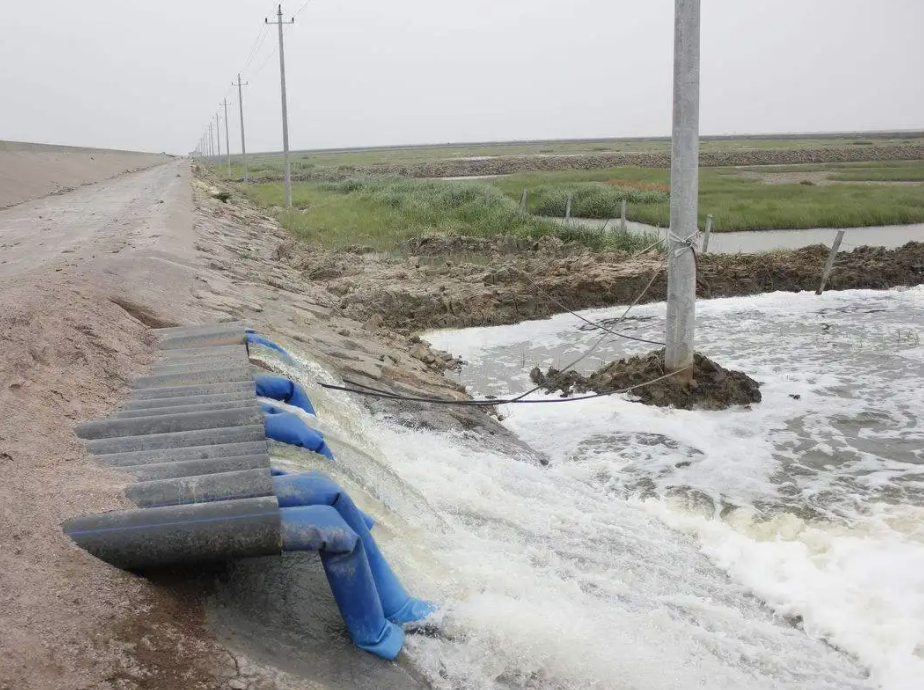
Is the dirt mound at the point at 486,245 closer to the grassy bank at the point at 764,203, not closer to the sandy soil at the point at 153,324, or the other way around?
the sandy soil at the point at 153,324

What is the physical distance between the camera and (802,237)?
23.1 m

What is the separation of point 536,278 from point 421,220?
8806 mm

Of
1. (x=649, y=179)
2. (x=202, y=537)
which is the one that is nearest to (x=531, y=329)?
(x=202, y=537)

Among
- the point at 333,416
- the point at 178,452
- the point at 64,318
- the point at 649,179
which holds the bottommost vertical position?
the point at 333,416

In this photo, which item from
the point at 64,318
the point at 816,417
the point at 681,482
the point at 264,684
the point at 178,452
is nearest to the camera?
the point at 264,684

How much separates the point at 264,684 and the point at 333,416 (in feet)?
12.1

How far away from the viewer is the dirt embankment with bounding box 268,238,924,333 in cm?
1346

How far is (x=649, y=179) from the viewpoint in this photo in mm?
41188

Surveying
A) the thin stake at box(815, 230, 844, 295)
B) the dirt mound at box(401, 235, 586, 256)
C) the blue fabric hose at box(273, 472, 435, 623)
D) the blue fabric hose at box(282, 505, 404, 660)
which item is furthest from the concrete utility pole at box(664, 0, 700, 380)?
the dirt mound at box(401, 235, 586, 256)

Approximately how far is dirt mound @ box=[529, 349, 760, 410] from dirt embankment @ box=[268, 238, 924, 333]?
3577 mm

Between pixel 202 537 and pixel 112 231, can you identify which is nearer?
pixel 202 537

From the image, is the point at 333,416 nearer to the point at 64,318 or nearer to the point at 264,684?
the point at 64,318

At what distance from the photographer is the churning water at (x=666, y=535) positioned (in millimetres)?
3697

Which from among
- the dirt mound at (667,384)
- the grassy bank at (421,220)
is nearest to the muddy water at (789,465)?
the dirt mound at (667,384)
